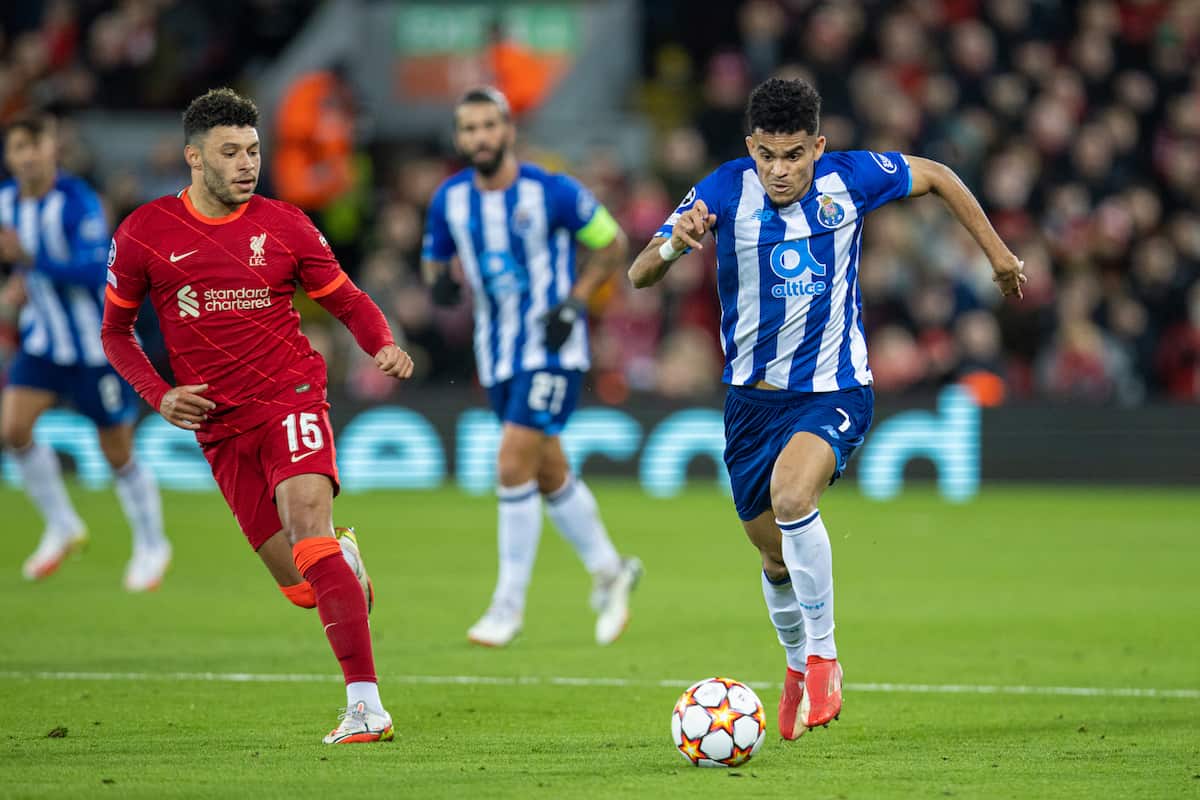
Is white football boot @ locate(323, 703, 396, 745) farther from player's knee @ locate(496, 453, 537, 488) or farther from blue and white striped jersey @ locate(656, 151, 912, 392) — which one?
player's knee @ locate(496, 453, 537, 488)

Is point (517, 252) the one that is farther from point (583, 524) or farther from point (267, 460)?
point (267, 460)

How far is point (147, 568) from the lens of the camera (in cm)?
1139

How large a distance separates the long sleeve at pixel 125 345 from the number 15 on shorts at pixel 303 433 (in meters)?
0.49

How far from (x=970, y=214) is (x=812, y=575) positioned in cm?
149

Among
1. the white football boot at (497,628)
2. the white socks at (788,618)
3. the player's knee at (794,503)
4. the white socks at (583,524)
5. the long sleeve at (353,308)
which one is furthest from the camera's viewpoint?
the white socks at (583,524)

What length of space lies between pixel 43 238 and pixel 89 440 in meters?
6.65

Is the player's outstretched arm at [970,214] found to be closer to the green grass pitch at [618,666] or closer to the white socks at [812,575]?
the white socks at [812,575]

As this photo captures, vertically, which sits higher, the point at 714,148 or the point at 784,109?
the point at 714,148

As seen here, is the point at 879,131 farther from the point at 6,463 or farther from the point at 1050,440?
the point at 6,463

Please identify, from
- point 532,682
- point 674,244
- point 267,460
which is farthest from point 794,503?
point 532,682

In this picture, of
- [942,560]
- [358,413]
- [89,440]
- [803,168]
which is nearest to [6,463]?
[89,440]

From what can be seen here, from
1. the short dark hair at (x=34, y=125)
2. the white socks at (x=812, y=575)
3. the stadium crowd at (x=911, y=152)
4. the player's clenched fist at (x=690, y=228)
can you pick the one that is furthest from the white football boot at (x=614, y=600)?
the stadium crowd at (x=911, y=152)

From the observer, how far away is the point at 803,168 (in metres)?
6.68

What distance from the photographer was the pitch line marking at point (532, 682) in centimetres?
787
